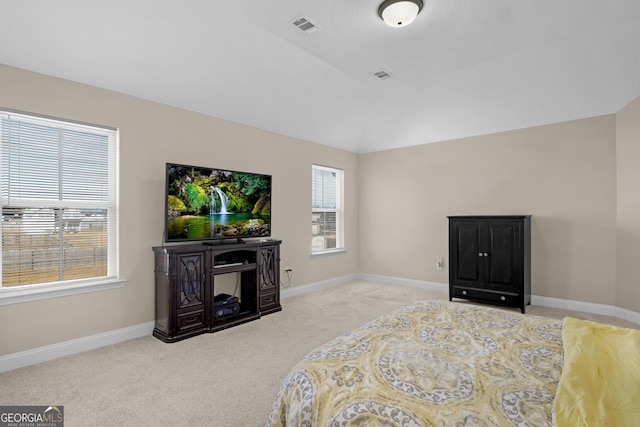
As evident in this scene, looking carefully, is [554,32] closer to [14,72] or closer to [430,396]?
[430,396]

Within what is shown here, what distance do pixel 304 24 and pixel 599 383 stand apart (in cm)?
310

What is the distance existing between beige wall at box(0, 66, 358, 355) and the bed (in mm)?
2595

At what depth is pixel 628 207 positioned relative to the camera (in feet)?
12.5

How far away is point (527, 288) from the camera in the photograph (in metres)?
4.32

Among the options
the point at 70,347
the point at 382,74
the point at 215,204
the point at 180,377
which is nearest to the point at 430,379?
the point at 180,377

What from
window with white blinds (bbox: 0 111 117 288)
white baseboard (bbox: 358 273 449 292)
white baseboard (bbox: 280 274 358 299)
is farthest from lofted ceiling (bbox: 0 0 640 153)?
white baseboard (bbox: 358 273 449 292)

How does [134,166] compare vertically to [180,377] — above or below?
above

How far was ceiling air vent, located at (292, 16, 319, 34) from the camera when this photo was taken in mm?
2850

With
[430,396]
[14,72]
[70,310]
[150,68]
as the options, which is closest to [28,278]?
[70,310]

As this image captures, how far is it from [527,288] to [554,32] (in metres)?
3.01

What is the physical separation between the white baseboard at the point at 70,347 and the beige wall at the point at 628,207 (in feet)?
17.7

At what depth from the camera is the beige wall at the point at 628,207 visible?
3.71 meters

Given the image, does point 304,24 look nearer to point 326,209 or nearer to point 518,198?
point 326,209

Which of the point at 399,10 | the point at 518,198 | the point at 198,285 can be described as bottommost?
the point at 198,285
